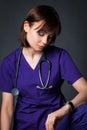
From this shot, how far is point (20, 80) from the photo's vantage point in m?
1.43

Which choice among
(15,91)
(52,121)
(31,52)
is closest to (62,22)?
(31,52)

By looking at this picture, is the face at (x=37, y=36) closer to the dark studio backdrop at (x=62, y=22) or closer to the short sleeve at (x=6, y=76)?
the short sleeve at (x=6, y=76)

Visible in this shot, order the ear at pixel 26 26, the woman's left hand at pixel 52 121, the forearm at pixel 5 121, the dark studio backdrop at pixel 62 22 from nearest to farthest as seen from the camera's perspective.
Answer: the woman's left hand at pixel 52 121, the ear at pixel 26 26, the forearm at pixel 5 121, the dark studio backdrop at pixel 62 22

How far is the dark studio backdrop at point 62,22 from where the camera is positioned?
203 cm

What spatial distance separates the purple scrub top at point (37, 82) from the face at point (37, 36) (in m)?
0.10

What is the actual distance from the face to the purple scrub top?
102mm

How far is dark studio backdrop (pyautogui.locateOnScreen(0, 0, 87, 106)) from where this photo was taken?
2.03m

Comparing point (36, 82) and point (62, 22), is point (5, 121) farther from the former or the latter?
point (62, 22)

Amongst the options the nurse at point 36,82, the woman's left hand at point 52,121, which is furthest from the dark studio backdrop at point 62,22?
the woman's left hand at point 52,121

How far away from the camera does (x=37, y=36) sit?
134cm

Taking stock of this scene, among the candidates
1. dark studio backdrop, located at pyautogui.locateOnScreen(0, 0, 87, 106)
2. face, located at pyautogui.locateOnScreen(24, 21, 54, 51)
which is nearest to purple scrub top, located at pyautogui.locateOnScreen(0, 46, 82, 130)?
face, located at pyautogui.locateOnScreen(24, 21, 54, 51)

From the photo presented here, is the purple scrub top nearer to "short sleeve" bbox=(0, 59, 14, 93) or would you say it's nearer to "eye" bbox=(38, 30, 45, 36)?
"short sleeve" bbox=(0, 59, 14, 93)

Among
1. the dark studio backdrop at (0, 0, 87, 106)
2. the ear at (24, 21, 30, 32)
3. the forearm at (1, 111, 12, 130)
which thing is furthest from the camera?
the dark studio backdrop at (0, 0, 87, 106)

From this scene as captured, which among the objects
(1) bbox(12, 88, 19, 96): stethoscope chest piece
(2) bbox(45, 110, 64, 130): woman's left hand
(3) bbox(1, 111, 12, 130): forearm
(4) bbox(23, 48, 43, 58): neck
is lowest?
(3) bbox(1, 111, 12, 130): forearm
